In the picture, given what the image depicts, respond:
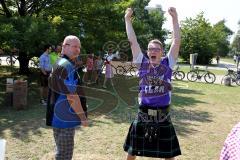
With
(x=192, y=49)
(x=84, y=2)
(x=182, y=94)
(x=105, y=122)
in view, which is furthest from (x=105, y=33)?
(x=192, y=49)

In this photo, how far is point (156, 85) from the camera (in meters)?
4.39

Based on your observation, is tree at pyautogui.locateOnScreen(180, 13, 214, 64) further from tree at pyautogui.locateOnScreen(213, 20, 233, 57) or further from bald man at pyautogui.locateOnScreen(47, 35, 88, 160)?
bald man at pyautogui.locateOnScreen(47, 35, 88, 160)

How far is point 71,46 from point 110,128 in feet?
13.4

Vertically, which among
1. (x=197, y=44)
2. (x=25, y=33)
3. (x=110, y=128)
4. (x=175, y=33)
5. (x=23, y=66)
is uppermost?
(x=197, y=44)

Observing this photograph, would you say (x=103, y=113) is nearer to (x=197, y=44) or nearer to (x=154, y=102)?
(x=154, y=102)

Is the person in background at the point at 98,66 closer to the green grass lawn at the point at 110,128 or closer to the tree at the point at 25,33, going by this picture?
the green grass lawn at the point at 110,128

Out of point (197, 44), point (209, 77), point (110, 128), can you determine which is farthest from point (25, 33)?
point (197, 44)

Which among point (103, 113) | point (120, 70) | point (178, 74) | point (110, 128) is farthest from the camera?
point (178, 74)

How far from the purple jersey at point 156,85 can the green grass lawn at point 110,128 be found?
188 centimetres

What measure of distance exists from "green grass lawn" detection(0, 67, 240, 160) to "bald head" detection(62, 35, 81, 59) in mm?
2252

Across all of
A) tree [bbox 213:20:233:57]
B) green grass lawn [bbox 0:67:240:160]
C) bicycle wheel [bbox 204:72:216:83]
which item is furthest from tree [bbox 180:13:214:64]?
green grass lawn [bbox 0:67:240:160]

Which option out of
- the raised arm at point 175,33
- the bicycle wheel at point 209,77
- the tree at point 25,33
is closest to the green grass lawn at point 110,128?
the tree at point 25,33

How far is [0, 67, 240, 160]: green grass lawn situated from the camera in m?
6.35

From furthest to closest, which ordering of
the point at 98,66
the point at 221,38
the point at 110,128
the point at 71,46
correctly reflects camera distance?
1. the point at 221,38
2. the point at 98,66
3. the point at 110,128
4. the point at 71,46
